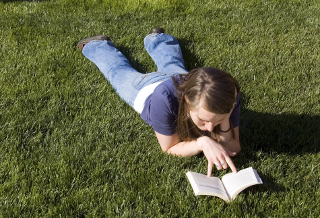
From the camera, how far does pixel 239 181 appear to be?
2.67m

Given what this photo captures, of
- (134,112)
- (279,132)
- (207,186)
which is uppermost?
(207,186)

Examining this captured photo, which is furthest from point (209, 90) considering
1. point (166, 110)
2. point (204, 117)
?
point (166, 110)

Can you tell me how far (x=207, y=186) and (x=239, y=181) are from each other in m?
0.24

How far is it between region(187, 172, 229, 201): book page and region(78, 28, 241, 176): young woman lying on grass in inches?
3.7

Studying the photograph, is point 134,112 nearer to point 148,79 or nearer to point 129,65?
point 148,79

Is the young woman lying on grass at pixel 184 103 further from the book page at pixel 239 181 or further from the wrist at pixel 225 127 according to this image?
the book page at pixel 239 181

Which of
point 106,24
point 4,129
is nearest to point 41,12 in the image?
point 106,24

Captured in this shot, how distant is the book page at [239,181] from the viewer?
2.61m

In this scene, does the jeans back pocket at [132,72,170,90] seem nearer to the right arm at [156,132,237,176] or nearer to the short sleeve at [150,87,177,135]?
the short sleeve at [150,87,177,135]

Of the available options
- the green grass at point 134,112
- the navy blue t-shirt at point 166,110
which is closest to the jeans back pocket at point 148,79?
the green grass at point 134,112

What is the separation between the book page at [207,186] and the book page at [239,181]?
0.15ft

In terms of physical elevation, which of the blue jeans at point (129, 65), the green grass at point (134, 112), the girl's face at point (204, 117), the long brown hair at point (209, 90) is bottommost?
the green grass at point (134, 112)

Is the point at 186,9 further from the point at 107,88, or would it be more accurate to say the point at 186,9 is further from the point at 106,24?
the point at 107,88

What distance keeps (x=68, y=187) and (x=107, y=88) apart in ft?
4.43
